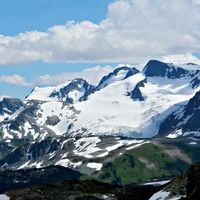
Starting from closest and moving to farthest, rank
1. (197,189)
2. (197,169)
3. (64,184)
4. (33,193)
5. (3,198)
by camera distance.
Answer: (197,189)
(197,169)
(3,198)
(33,193)
(64,184)

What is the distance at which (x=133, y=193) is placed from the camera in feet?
360

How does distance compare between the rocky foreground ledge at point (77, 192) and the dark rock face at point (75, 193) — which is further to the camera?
the dark rock face at point (75, 193)

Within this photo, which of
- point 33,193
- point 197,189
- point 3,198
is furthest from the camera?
point 33,193

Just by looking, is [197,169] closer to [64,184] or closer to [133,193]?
[133,193]

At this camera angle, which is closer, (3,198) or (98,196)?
(3,198)

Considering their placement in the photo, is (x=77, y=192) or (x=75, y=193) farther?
(x=77, y=192)

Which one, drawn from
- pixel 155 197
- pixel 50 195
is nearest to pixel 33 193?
pixel 50 195

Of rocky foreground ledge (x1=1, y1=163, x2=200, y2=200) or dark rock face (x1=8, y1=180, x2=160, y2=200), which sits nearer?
rocky foreground ledge (x1=1, y1=163, x2=200, y2=200)

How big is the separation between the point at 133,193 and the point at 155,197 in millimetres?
42181

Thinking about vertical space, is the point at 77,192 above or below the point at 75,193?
below

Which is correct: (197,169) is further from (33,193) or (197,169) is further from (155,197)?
(33,193)

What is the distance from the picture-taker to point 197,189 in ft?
179

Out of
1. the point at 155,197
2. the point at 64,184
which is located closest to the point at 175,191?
the point at 155,197

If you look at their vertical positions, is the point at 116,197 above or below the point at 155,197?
below
